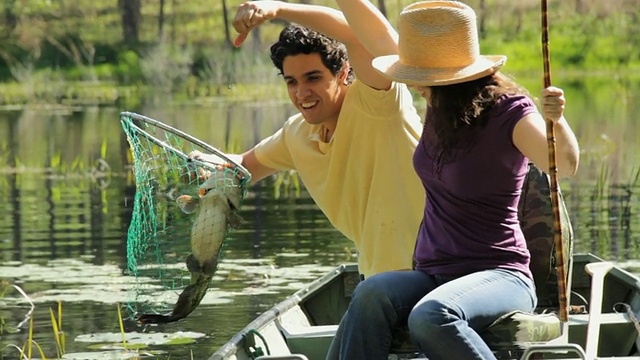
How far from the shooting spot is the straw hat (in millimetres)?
4457

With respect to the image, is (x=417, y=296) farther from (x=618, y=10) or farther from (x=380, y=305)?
(x=618, y=10)

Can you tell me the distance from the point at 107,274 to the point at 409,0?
27.4 meters

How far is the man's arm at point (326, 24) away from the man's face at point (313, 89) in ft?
0.41

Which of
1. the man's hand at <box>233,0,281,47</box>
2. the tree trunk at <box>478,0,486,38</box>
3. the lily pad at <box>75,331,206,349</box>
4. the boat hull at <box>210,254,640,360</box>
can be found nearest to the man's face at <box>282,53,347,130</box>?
the man's hand at <box>233,0,281,47</box>

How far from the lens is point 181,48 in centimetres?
3422

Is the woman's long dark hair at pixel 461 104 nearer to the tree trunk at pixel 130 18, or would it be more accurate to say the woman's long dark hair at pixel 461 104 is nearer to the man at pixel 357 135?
the man at pixel 357 135

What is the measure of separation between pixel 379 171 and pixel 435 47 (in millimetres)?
817

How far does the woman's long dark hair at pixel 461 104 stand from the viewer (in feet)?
14.2


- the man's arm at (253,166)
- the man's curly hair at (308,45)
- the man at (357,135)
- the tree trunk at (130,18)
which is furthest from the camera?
the tree trunk at (130,18)

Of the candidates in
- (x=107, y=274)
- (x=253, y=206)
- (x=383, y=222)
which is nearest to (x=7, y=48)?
(x=253, y=206)

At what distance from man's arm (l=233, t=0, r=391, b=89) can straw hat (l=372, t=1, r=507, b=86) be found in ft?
1.51

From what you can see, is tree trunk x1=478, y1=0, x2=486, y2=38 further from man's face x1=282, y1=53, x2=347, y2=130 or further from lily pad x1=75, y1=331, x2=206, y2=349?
man's face x1=282, y1=53, x2=347, y2=130

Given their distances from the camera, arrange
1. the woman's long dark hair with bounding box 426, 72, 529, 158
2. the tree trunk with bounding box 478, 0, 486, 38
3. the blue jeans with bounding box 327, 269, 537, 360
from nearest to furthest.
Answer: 1. the blue jeans with bounding box 327, 269, 537, 360
2. the woman's long dark hair with bounding box 426, 72, 529, 158
3. the tree trunk with bounding box 478, 0, 486, 38

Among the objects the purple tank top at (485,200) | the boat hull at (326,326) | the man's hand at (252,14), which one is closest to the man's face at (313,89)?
the man's hand at (252,14)
